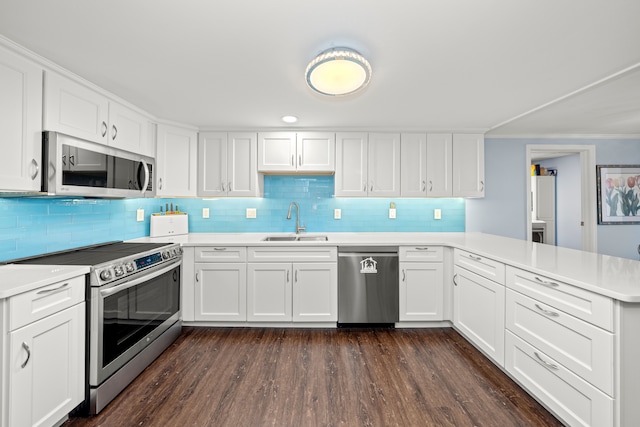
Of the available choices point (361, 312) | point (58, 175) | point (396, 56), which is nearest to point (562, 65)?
point (396, 56)

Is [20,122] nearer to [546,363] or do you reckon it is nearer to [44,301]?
[44,301]

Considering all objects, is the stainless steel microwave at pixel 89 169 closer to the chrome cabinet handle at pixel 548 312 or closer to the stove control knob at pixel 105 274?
the stove control knob at pixel 105 274

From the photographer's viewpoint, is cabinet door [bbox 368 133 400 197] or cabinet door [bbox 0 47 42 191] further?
cabinet door [bbox 368 133 400 197]

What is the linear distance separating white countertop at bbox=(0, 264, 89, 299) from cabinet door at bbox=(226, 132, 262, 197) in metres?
1.73

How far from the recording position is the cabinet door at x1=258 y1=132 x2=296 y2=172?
10.6 ft

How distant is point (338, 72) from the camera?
5.42ft

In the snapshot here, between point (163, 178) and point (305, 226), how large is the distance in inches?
64.2

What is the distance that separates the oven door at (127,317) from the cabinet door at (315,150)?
169 cm

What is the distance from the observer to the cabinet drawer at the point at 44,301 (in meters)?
1.31

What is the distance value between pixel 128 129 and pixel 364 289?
8.70 ft

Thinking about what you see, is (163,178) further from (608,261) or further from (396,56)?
(608,261)

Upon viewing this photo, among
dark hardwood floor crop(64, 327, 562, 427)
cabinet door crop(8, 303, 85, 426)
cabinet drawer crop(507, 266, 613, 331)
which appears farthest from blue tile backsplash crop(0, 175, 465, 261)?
cabinet door crop(8, 303, 85, 426)

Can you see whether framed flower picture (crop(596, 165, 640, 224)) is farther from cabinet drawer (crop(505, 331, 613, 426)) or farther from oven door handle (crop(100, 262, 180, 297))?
oven door handle (crop(100, 262, 180, 297))

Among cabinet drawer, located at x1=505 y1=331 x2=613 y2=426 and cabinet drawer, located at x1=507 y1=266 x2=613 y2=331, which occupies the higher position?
cabinet drawer, located at x1=507 y1=266 x2=613 y2=331
